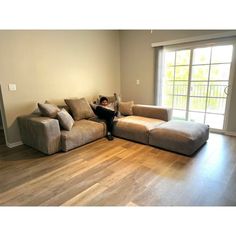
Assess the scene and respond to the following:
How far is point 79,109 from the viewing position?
3.70 m

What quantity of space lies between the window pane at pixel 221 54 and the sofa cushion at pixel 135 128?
5.99 ft

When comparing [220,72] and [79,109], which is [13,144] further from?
[220,72]

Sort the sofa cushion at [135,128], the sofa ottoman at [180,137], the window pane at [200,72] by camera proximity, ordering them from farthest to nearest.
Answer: the window pane at [200,72] < the sofa cushion at [135,128] < the sofa ottoman at [180,137]

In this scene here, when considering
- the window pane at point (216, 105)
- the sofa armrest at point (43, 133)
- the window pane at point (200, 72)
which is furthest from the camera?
the window pane at point (200, 72)

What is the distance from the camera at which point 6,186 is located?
2.08 meters

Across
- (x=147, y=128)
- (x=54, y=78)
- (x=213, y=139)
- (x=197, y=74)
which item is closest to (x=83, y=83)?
(x=54, y=78)

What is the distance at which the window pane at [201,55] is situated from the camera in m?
3.79

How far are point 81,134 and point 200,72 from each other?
119 inches

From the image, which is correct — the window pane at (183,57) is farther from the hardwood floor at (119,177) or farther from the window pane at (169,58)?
the hardwood floor at (119,177)

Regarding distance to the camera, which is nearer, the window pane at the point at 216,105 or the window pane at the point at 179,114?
the window pane at the point at 216,105

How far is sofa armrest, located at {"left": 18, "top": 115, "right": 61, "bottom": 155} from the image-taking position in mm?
2815

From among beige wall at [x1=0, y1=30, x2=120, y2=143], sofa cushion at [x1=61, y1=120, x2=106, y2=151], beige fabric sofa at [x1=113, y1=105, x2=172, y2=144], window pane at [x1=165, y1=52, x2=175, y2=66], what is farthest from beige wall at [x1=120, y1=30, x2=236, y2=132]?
sofa cushion at [x1=61, y1=120, x2=106, y2=151]

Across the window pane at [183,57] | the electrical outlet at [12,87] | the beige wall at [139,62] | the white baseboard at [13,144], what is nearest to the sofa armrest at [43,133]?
the white baseboard at [13,144]
